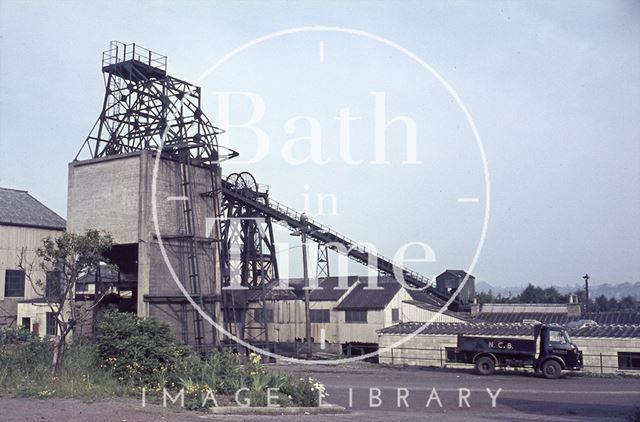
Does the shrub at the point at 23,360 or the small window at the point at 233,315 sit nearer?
the shrub at the point at 23,360

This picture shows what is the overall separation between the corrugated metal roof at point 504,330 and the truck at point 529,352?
2476mm

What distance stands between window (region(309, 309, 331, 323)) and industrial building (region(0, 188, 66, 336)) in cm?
1673

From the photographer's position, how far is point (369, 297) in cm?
4097

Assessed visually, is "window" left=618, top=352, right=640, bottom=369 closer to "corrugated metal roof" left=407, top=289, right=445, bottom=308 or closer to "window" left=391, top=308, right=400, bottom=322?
"window" left=391, top=308, right=400, bottom=322

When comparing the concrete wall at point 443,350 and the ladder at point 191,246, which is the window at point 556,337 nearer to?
the concrete wall at point 443,350

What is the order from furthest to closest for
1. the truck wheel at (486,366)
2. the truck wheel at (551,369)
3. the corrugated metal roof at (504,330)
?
the corrugated metal roof at (504,330)
the truck wheel at (486,366)
the truck wheel at (551,369)

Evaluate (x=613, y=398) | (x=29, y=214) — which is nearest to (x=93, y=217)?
(x=29, y=214)

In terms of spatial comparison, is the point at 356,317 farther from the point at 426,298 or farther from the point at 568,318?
the point at 568,318

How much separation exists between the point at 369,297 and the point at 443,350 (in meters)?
8.94

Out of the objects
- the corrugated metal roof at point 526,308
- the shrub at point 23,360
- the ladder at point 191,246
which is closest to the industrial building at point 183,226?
the ladder at point 191,246

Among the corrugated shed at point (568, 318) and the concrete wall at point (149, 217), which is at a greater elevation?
the concrete wall at point (149, 217)

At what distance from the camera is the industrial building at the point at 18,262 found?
41.8 metres

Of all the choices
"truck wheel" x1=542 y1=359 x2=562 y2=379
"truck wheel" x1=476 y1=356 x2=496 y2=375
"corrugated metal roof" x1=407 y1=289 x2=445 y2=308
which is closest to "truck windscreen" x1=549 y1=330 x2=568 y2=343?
"truck wheel" x1=542 y1=359 x2=562 y2=379

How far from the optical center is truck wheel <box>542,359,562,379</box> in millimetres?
26297
